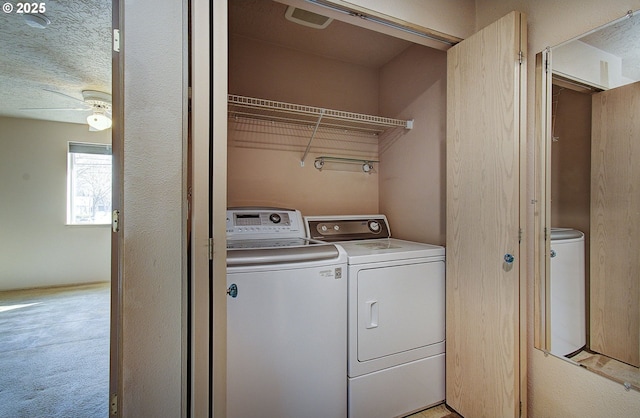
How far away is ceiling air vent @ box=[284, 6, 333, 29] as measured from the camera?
178 centimetres

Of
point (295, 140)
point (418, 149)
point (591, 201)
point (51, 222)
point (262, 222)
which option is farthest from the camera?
point (295, 140)

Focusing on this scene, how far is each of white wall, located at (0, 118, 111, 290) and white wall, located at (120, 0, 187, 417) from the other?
33 centimetres

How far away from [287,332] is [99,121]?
1.38m

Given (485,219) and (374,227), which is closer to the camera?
(485,219)

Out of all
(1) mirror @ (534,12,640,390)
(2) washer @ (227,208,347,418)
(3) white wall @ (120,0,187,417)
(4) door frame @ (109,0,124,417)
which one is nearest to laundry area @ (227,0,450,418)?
(2) washer @ (227,208,347,418)

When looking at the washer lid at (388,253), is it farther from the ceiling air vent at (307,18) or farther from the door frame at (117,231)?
the ceiling air vent at (307,18)

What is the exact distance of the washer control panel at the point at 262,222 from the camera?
1814 millimetres

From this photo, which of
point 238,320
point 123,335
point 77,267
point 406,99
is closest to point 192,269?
point 123,335

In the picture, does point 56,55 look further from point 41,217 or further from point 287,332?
point 287,332

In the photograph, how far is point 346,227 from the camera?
7.24 ft

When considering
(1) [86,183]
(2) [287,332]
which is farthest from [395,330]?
(1) [86,183]

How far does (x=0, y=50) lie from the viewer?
1.15m

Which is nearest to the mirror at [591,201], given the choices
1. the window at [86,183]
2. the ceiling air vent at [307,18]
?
the ceiling air vent at [307,18]

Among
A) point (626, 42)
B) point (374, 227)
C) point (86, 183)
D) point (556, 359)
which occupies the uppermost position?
point (626, 42)
